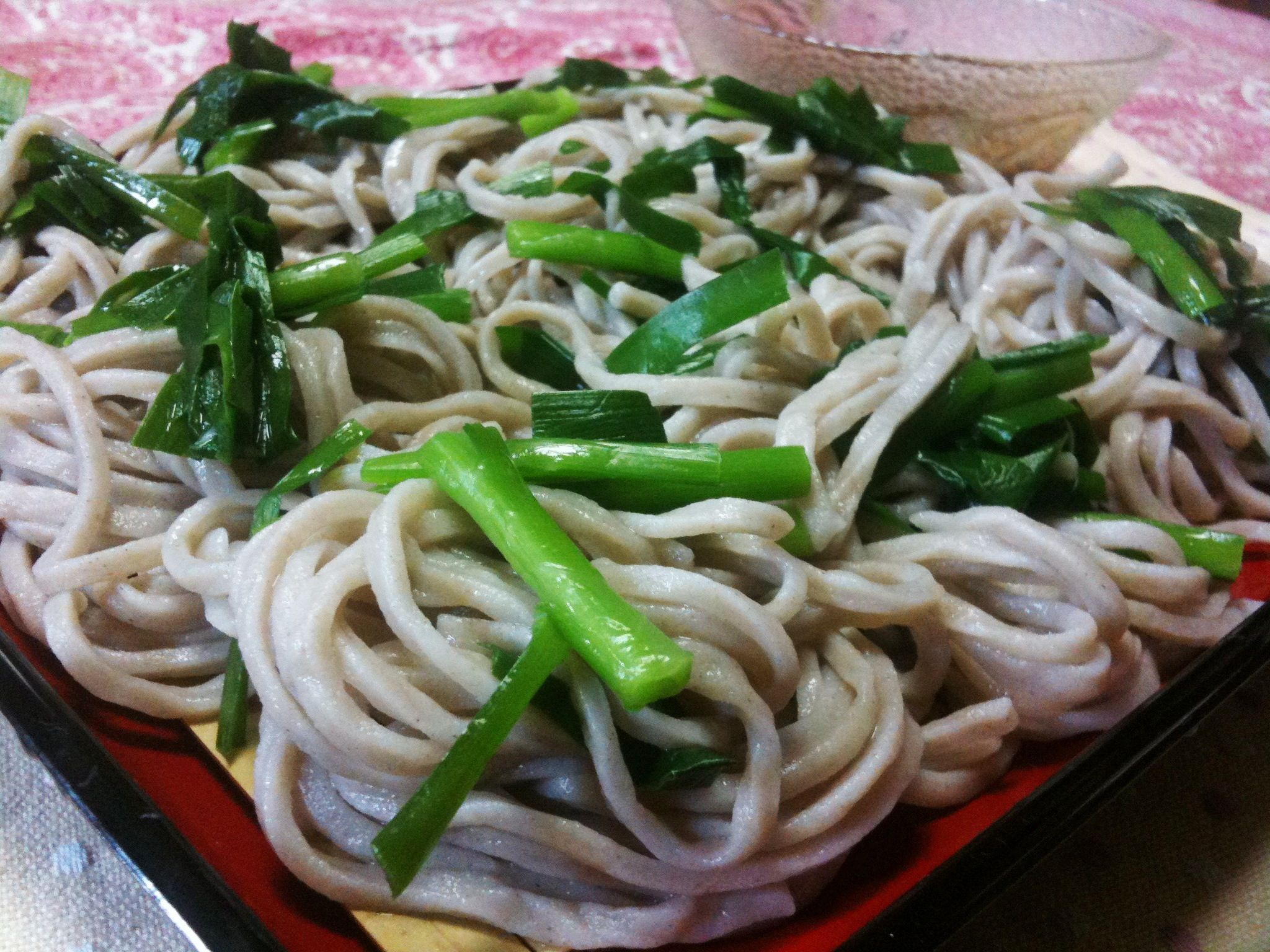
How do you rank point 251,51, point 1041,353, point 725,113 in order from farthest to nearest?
point 725,113
point 251,51
point 1041,353

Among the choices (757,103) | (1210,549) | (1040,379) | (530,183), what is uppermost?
(757,103)

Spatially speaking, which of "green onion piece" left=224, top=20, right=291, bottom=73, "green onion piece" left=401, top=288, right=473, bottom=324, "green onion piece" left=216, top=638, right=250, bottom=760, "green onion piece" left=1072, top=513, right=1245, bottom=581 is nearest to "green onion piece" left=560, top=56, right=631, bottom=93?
"green onion piece" left=224, top=20, right=291, bottom=73

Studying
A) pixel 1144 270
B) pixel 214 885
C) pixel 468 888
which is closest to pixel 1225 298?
pixel 1144 270

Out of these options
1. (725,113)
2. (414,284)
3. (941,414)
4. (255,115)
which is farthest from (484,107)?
(941,414)

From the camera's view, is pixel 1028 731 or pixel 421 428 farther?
pixel 421 428

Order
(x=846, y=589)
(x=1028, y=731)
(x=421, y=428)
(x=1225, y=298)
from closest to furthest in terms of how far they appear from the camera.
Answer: (x=846, y=589) < (x=1028, y=731) < (x=421, y=428) < (x=1225, y=298)

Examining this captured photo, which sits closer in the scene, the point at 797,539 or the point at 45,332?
the point at 797,539

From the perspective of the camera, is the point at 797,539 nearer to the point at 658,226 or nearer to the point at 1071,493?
the point at 1071,493

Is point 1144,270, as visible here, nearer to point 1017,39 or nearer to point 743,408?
point 743,408

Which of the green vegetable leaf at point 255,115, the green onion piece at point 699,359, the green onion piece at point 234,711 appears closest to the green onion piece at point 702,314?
the green onion piece at point 699,359
